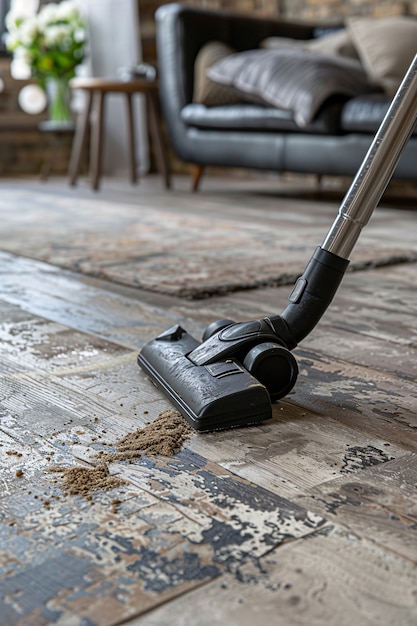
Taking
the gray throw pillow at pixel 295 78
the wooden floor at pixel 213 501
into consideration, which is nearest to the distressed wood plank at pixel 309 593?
the wooden floor at pixel 213 501

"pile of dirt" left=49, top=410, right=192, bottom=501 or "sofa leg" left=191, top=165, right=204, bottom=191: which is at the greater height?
"pile of dirt" left=49, top=410, right=192, bottom=501

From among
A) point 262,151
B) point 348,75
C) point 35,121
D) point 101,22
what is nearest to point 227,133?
point 262,151

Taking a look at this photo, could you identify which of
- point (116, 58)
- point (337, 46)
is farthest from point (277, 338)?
point (116, 58)

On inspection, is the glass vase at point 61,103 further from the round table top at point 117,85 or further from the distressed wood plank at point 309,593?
the distressed wood plank at point 309,593

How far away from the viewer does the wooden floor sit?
21.7 inches

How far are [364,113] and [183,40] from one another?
3.81 ft

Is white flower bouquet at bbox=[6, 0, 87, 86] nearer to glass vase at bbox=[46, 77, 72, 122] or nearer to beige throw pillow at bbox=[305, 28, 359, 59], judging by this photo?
glass vase at bbox=[46, 77, 72, 122]

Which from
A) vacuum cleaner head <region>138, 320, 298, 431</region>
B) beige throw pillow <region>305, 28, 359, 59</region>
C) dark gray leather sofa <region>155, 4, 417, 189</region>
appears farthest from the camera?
beige throw pillow <region>305, 28, 359, 59</region>

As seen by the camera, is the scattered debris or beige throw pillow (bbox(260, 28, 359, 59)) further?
beige throw pillow (bbox(260, 28, 359, 59))

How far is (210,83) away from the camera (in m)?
3.58

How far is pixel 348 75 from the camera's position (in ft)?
10.2

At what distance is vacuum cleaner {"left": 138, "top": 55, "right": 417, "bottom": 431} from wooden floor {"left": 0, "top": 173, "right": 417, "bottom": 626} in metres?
0.03

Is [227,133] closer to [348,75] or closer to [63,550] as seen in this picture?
[348,75]

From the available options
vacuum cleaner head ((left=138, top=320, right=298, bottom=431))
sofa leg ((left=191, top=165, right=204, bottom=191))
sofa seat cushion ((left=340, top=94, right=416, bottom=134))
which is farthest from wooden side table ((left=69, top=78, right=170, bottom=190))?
vacuum cleaner head ((left=138, top=320, right=298, bottom=431))
